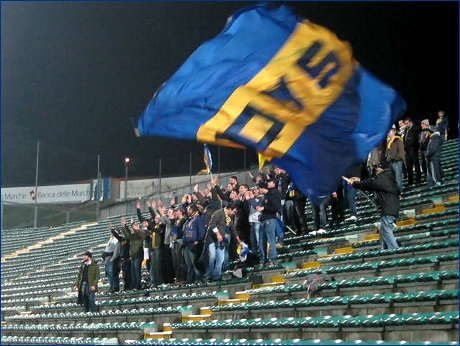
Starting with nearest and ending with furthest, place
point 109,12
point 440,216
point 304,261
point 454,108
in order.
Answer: point 440,216 < point 304,261 < point 454,108 < point 109,12

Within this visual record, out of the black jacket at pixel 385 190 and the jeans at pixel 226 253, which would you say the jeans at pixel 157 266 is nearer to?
the jeans at pixel 226 253

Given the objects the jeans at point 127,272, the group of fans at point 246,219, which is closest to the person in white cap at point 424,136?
the group of fans at point 246,219

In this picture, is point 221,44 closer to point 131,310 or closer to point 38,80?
point 131,310

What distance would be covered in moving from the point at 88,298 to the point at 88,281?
0.49 meters

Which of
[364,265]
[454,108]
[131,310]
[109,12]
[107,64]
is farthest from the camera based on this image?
[107,64]

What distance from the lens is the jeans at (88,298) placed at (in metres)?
12.6

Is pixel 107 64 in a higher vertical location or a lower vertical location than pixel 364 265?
higher

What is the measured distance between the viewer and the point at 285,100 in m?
8.22

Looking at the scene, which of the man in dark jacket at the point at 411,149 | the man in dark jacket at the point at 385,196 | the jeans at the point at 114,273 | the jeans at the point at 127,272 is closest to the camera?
the man in dark jacket at the point at 385,196

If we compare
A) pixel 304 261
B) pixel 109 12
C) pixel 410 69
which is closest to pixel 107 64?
pixel 109 12

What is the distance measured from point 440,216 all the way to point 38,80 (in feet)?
74.5

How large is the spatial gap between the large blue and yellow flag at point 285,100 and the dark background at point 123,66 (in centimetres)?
1173

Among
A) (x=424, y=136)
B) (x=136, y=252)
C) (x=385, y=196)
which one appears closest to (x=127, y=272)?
(x=136, y=252)

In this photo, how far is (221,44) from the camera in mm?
8484
